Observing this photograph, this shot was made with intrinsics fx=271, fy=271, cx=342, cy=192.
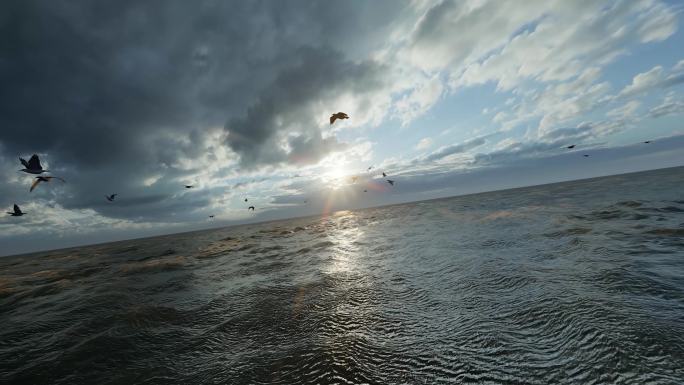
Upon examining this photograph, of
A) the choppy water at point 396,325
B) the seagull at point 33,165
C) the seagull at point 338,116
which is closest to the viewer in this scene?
the choppy water at point 396,325

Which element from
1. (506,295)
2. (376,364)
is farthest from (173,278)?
(506,295)

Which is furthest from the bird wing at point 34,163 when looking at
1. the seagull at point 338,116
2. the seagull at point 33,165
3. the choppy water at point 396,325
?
the seagull at point 338,116

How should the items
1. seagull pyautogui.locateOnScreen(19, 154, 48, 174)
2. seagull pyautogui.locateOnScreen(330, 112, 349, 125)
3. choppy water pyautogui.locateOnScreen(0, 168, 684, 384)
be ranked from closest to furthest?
1. choppy water pyautogui.locateOnScreen(0, 168, 684, 384)
2. seagull pyautogui.locateOnScreen(19, 154, 48, 174)
3. seagull pyautogui.locateOnScreen(330, 112, 349, 125)

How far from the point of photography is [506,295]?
Result: 743cm

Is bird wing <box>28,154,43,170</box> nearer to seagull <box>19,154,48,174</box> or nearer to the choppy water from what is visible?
seagull <box>19,154,48,174</box>

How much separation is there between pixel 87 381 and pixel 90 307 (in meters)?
7.33

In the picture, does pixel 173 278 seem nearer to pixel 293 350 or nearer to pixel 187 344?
pixel 187 344

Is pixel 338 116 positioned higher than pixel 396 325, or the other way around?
pixel 338 116

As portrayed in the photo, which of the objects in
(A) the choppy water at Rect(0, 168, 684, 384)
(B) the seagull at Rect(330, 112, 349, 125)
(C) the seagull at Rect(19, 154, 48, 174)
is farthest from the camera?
(B) the seagull at Rect(330, 112, 349, 125)

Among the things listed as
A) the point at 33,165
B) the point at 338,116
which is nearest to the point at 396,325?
the point at 338,116

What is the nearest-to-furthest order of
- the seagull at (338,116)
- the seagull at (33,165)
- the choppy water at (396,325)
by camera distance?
the choppy water at (396,325)
the seagull at (33,165)
the seagull at (338,116)

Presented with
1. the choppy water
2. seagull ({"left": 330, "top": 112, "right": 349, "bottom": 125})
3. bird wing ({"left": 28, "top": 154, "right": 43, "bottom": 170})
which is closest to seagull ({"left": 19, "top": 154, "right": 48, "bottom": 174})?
bird wing ({"left": 28, "top": 154, "right": 43, "bottom": 170})

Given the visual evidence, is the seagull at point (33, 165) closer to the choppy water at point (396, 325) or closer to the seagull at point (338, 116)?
the choppy water at point (396, 325)

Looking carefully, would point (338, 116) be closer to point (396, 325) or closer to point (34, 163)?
point (396, 325)
